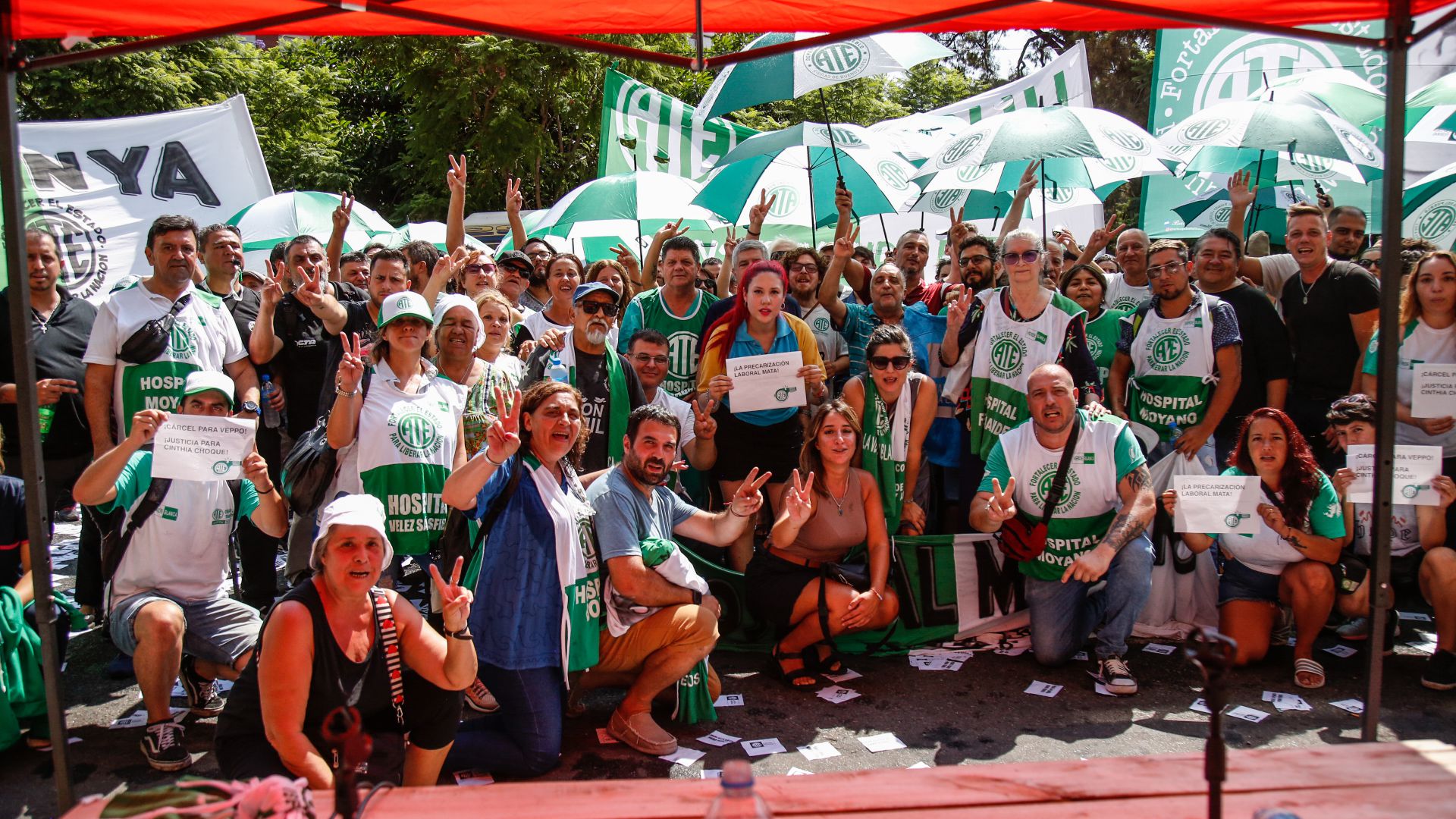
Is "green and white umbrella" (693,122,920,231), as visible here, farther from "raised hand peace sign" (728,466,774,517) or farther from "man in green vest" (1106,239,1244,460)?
"raised hand peace sign" (728,466,774,517)

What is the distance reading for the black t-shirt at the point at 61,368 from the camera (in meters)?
5.34

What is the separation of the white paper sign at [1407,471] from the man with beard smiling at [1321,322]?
5.66ft

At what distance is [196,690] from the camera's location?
4.41 meters

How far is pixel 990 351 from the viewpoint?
19.0 ft

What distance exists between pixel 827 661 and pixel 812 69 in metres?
3.79

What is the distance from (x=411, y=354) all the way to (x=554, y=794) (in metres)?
2.70

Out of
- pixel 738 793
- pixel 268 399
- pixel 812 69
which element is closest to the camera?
pixel 738 793

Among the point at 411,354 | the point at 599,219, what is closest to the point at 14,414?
the point at 411,354

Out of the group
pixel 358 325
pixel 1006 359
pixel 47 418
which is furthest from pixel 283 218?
pixel 1006 359

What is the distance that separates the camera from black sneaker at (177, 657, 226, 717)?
439cm

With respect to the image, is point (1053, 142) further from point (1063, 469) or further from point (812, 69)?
point (1063, 469)

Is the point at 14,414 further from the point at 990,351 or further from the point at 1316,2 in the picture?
the point at 1316,2

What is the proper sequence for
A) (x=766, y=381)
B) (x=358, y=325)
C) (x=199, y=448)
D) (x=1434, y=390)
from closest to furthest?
(x=199, y=448)
(x=1434, y=390)
(x=766, y=381)
(x=358, y=325)

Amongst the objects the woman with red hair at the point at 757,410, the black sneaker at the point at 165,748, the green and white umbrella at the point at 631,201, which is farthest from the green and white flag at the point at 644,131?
the black sneaker at the point at 165,748
